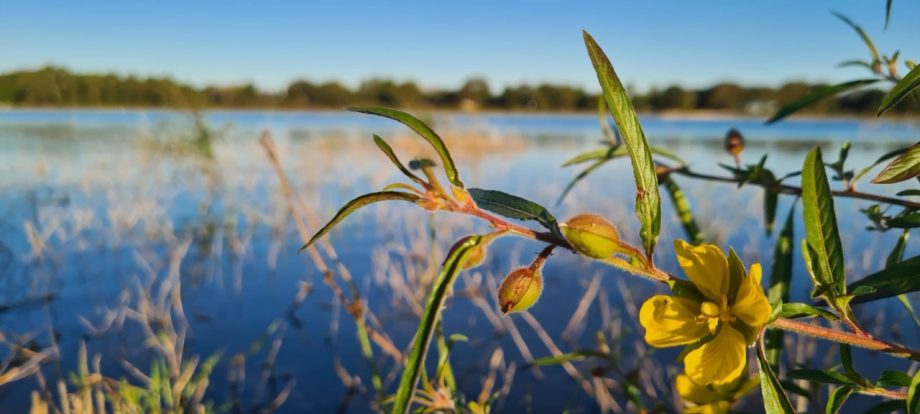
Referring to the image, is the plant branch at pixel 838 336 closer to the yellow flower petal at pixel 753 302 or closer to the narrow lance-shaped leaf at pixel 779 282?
the yellow flower petal at pixel 753 302

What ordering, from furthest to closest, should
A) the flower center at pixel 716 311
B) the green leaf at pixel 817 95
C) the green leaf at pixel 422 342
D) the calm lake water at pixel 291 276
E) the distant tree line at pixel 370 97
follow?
the distant tree line at pixel 370 97 < the calm lake water at pixel 291 276 < the green leaf at pixel 817 95 < the flower center at pixel 716 311 < the green leaf at pixel 422 342

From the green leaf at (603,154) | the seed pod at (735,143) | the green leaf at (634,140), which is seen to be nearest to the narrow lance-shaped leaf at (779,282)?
the seed pod at (735,143)

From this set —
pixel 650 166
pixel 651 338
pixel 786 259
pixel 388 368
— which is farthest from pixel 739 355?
pixel 388 368

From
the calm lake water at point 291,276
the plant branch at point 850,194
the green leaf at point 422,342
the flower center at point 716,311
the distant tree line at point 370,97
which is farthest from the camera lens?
the distant tree line at point 370,97

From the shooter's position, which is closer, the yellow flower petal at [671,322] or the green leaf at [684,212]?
the yellow flower petal at [671,322]

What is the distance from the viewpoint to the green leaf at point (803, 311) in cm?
40

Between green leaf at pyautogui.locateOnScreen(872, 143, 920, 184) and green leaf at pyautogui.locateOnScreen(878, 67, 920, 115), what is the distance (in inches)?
1.5

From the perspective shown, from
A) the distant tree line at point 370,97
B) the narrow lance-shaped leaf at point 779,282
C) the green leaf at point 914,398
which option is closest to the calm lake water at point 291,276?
the narrow lance-shaped leaf at point 779,282

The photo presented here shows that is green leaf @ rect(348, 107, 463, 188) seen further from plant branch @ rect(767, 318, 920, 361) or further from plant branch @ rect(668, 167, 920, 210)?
plant branch @ rect(668, 167, 920, 210)

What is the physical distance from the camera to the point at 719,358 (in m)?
0.45

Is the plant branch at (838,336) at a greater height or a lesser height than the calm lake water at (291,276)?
greater

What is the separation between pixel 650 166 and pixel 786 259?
415mm

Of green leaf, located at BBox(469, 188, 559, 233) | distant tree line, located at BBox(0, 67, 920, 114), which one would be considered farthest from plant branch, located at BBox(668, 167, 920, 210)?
distant tree line, located at BBox(0, 67, 920, 114)

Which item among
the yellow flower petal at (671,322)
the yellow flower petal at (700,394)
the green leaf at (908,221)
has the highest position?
the green leaf at (908,221)
